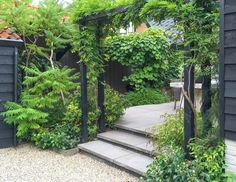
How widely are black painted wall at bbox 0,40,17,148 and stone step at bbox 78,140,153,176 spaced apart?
155 centimetres

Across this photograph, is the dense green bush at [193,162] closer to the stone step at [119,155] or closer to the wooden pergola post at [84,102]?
the stone step at [119,155]

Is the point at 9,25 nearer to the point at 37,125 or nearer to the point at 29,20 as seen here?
the point at 29,20

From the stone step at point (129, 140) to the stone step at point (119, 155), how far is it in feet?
0.27

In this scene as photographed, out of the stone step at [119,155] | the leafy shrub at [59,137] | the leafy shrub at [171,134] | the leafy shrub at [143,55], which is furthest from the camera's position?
A: the leafy shrub at [143,55]

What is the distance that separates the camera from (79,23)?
17.0ft

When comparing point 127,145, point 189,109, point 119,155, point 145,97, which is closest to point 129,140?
point 127,145

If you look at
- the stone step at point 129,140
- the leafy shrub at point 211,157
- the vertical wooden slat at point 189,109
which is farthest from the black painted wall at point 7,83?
the leafy shrub at point 211,157

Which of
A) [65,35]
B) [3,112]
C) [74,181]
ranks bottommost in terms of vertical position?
[74,181]

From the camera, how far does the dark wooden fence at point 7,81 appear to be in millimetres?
5191

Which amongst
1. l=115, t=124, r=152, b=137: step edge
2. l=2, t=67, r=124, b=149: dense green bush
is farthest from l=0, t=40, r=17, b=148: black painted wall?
l=115, t=124, r=152, b=137: step edge

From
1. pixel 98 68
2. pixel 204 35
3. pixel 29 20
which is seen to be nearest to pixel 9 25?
pixel 29 20

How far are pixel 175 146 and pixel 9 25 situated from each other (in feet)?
14.7

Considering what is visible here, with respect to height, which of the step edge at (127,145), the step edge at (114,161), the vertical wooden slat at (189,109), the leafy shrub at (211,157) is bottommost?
the step edge at (114,161)

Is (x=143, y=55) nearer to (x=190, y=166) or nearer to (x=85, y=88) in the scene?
(x=85, y=88)
